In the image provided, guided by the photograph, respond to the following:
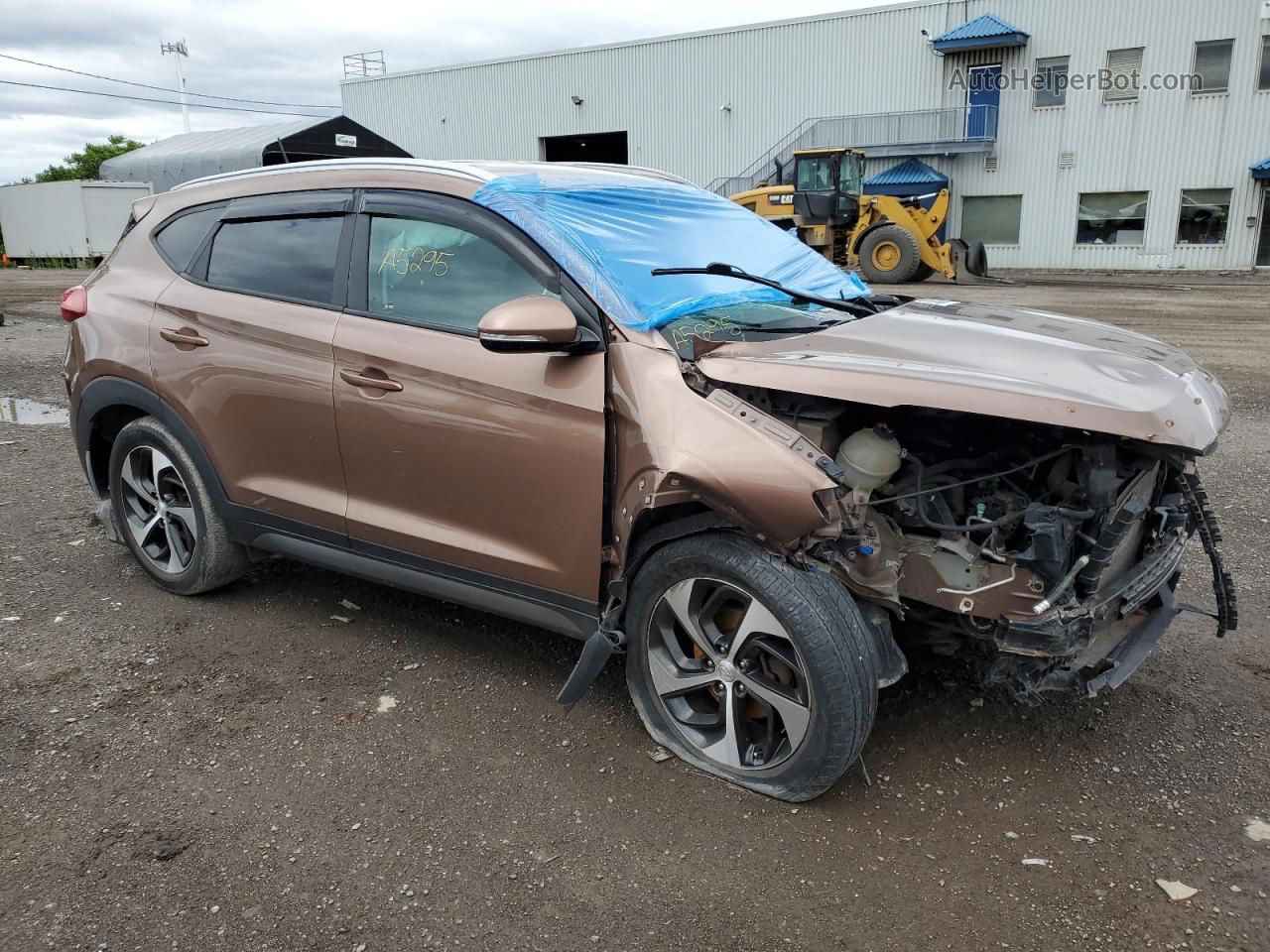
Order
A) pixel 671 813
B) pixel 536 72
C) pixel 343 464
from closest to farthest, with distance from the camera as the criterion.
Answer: pixel 671 813 → pixel 343 464 → pixel 536 72

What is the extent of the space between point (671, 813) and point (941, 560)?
1067 millimetres

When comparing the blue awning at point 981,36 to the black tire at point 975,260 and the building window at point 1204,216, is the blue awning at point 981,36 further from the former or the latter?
the black tire at point 975,260

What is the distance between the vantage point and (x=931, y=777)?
2.96 metres

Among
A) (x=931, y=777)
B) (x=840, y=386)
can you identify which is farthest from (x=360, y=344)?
(x=931, y=777)

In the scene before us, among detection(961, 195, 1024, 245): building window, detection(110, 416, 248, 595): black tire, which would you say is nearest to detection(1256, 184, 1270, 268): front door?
detection(961, 195, 1024, 245): building window

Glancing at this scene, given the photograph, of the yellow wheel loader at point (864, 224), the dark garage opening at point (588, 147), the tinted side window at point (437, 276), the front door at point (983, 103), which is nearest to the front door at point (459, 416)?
the tinted side window at point (437, 276)

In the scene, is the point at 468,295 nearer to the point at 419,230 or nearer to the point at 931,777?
the point at 419,230

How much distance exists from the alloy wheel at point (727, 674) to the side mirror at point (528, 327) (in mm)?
808

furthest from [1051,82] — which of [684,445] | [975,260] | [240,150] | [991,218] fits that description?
[684,445]

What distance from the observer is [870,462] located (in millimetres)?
2742

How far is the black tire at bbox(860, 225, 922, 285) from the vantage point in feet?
64.5

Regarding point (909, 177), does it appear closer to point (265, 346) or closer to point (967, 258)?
point (967, 258)

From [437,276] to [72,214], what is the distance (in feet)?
100

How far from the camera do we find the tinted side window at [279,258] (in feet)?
11.6
